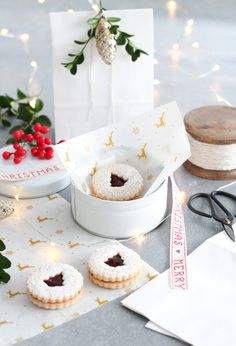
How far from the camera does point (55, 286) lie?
Answer: 4.60 feet

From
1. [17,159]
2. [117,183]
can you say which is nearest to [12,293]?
[117,183]

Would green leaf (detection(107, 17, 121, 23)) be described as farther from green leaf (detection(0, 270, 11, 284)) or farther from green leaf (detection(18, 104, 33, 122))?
green leaf (detection(0, 270, 11, 284))

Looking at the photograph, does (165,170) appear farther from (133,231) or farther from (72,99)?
(72,99)

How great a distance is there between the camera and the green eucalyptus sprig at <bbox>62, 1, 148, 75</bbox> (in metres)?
1.95

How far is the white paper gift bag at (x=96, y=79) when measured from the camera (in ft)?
6.47

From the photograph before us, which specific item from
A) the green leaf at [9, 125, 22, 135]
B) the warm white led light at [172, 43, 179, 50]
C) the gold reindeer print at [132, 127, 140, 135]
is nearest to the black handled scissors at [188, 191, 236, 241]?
the gold reindeer print at [132, 127, 140, 135]

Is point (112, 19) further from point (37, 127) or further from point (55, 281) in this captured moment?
point (55, 281)

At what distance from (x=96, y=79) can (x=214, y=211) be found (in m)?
0.59

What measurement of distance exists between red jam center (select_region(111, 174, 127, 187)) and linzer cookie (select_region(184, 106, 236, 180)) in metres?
0.28

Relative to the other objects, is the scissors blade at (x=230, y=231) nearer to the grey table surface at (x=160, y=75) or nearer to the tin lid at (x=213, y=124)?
the grey table surface at (x=160, y=75)

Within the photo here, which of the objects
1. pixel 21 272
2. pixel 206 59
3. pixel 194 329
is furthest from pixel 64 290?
pixel 206 59

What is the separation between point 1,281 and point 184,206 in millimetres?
526

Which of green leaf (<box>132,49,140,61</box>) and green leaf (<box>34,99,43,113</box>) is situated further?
green leaf (<box>34,99,43,113</box>)

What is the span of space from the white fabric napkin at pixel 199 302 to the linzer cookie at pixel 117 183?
8.7 inches
